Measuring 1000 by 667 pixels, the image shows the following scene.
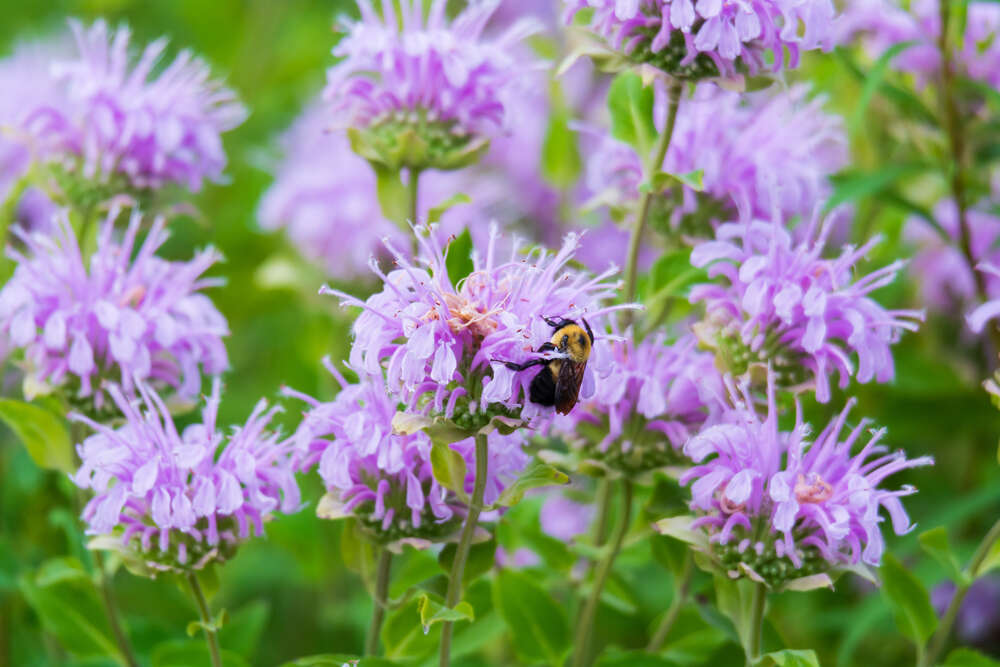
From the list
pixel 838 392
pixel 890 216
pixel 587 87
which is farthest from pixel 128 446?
pixel 587 87

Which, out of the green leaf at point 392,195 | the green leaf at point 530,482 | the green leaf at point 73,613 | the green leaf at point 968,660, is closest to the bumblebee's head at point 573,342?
the green leaf at point 530,482

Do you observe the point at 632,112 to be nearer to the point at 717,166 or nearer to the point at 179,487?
the point at 717,166

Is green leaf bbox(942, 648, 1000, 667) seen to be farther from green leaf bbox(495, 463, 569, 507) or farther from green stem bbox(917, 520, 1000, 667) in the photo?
green leaf bbox(495, 463, 569, 507)

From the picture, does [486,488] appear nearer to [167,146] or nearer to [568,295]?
[568,295]

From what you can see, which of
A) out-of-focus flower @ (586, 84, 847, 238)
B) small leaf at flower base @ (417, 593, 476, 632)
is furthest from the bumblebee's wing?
out-of-focus flower @ (586, 84, 847, 238)

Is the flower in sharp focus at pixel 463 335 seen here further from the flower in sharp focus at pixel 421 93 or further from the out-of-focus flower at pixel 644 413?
the flower in sharp focus at pixel 421 93

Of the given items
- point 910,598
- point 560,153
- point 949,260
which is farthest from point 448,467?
point 949,260
